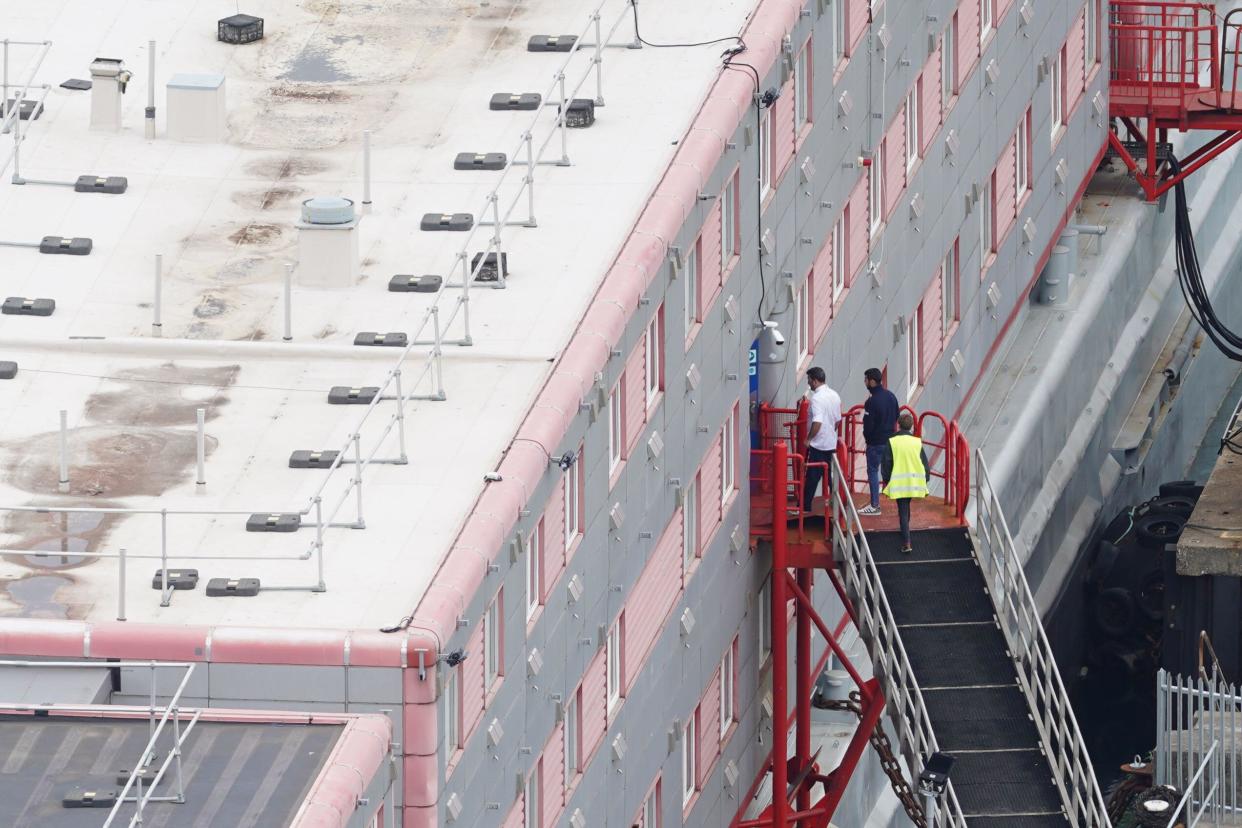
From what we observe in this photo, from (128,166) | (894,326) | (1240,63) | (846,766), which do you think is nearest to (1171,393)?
(1240,63)

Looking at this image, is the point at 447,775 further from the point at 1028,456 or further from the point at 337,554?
the point at 1028,456

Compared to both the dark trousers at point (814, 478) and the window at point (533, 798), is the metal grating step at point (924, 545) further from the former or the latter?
the window at point (533, 798)

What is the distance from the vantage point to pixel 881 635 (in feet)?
197

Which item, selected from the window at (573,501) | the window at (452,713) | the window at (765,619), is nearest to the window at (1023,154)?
the window at (765,619)

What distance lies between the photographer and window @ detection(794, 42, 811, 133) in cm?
6275

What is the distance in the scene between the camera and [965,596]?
197ft

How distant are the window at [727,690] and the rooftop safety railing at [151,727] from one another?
15.1m

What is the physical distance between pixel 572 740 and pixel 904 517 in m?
7.40

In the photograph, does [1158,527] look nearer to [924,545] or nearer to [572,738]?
[924,545]

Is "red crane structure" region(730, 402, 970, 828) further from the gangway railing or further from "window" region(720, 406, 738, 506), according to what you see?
the gangway railing

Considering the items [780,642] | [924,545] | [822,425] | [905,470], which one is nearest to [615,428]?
[822,425]

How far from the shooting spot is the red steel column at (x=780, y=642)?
6091 cm

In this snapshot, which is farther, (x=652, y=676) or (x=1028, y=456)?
(x=1028, y=456)

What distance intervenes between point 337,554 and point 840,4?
17.3 m
